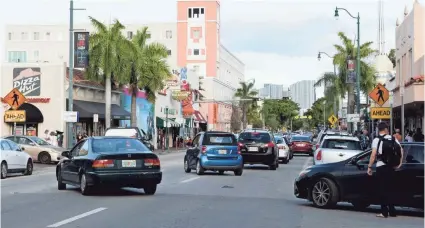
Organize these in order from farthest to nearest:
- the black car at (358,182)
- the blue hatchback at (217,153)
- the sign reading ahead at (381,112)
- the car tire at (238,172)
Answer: the sign reading ahead at (381,112)
the car tire at (238,172)
the blue hatchback at (217,153)
the black car at (358,182)

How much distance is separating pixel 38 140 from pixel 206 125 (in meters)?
63.3

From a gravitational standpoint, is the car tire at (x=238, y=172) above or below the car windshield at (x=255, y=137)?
below

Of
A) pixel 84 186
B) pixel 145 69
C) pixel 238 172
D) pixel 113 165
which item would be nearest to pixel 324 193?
pixel 113 165

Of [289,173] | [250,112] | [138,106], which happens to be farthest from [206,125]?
[289,173]

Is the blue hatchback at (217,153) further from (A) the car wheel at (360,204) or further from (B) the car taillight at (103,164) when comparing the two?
(A) the car wheel at (360,204)

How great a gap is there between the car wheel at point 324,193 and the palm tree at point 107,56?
3415 centimetres

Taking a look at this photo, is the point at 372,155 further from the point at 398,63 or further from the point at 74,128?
the point at 74,128

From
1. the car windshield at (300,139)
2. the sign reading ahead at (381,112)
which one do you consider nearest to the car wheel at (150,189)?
the sign reading ahead at (381,112)

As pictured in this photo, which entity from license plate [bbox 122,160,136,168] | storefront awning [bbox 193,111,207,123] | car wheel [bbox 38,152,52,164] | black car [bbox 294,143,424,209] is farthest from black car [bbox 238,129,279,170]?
storefront awning [bbox 193,111,207,123]

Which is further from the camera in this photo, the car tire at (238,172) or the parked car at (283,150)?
the parked car at (283,150)

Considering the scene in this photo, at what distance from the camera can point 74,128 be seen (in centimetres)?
4691

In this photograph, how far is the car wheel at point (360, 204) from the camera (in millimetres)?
13382

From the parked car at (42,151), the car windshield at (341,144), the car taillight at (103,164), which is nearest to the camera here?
the car taillight at (103,164)

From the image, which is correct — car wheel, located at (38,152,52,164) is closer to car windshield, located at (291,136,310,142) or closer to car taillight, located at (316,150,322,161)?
car taillight, located at (316,150,322,161)
